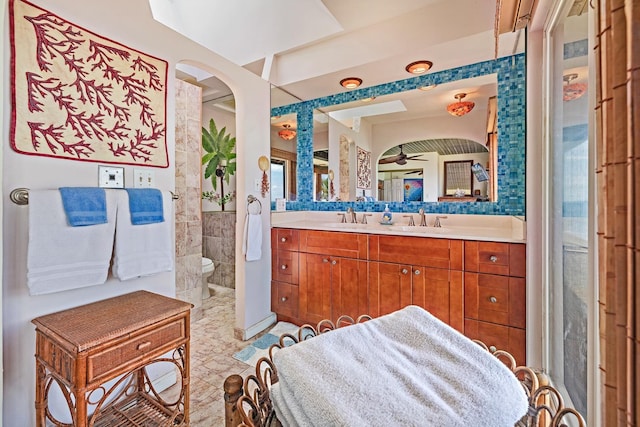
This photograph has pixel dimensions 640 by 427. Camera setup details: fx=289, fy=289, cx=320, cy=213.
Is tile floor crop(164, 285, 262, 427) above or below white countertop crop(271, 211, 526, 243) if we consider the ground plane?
below

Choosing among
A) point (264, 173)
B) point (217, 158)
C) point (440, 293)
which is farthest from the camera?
point (217, 158)

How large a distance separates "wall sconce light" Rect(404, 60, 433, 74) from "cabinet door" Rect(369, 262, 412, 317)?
5.35 ft

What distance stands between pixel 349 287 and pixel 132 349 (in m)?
1.50

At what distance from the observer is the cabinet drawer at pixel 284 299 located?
2588mm

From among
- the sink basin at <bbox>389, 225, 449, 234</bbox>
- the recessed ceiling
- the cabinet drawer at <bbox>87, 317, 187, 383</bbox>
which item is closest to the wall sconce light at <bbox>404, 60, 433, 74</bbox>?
the recessed ceiling

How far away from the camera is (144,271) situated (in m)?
1.53

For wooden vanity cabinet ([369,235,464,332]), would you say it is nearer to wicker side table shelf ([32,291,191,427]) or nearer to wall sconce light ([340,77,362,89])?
wicker side table shelf ([32,291,191,427])

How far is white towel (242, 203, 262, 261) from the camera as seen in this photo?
236cm

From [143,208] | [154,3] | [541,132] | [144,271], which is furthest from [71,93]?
[541,132]

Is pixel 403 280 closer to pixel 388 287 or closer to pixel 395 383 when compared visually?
pixel 388 287

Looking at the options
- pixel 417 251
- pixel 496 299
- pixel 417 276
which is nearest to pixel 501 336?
pixel 496 299

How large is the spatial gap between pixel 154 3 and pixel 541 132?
3.20 m

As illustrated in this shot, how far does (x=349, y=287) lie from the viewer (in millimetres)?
2299

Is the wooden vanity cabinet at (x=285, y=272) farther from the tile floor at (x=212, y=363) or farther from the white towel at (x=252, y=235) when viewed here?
the tile floor at (x=212, y=363)
